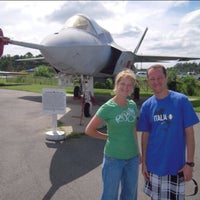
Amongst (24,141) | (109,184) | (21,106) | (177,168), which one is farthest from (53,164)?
(21,106)

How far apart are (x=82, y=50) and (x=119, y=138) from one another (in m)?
6.98

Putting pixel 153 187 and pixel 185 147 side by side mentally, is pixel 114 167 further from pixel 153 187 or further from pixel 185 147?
pixel 185 147

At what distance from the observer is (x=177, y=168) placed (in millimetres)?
2943

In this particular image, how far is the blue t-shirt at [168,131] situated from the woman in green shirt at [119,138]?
0.24 meters

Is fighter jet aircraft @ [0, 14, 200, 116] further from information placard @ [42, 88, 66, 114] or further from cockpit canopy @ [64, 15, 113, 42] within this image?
information placard @ [42, 88, 66, 114]

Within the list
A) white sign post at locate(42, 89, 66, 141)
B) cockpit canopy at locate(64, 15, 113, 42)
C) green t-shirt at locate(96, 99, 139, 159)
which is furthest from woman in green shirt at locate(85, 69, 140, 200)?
cockpit canopy at locate(64, 15, 113, 42)

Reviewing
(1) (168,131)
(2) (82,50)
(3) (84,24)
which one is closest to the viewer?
(1) (168,131)

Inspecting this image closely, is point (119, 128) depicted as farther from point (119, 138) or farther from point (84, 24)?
point (84, 24)

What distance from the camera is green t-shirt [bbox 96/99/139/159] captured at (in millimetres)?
3145

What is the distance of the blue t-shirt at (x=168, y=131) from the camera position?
2.86 metres

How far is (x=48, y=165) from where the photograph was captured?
567 cm

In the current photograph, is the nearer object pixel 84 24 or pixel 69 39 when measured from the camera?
pixel 69 39

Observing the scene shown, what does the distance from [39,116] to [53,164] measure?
616cm

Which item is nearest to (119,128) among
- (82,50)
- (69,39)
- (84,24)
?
(69,39)
